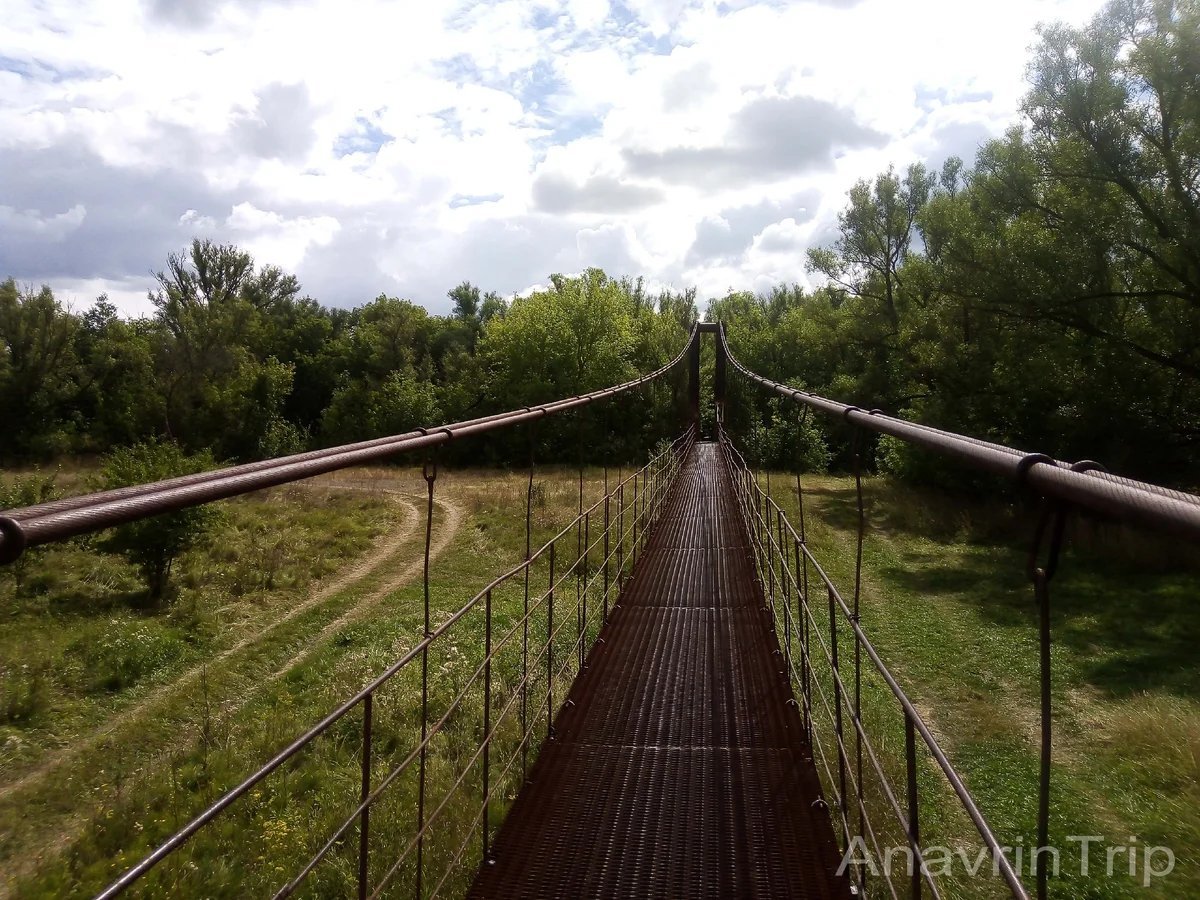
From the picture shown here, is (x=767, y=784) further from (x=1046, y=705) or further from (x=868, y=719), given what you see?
(x=868, y=719)

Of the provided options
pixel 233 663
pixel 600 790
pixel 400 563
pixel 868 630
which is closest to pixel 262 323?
pixel 400 563

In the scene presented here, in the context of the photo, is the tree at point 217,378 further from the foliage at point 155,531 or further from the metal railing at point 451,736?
the metal railing at point 451,736

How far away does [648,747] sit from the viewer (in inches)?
106

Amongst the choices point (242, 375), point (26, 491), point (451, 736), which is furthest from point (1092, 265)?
point (242, 375)

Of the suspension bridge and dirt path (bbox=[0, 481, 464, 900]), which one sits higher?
the suspension bridge

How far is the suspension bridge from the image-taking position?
0.91 m

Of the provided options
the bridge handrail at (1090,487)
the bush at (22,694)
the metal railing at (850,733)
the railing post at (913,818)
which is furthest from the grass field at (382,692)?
the bridge handrail at (1090,487)

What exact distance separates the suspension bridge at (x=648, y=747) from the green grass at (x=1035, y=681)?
34 centimetres

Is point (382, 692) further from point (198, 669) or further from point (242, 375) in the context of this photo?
point (242, 375)

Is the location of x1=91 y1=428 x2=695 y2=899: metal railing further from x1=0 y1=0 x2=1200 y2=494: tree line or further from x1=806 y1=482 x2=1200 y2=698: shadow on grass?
x1=806 y1=482 x2=1200 y2=698: shadow on grass

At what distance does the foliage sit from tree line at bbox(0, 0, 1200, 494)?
5052 mm

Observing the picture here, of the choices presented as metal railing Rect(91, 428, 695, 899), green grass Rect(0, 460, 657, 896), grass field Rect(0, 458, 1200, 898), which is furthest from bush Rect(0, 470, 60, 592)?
metal railing Rect(91, 428, 695, 899)

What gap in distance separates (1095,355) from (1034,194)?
265 cm

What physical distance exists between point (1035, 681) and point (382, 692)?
4983 millimetres
